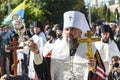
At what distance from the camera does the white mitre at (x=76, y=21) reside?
5930 millimetres

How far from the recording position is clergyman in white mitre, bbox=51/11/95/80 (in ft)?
19.5

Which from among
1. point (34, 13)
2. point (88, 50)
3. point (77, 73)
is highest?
point (88, 50)

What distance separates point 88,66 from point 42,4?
31.8 metres

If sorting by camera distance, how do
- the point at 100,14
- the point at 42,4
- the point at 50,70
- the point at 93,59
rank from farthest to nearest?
the point at 100,14, the point at 42,4, the point at 50,70, the point at 93,59

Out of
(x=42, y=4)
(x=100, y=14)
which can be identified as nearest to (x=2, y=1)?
(x=42, y=4)

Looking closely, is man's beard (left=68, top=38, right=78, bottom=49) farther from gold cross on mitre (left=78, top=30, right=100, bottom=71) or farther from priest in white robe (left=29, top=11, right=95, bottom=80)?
gold cross on mitre (left=78, top=30, right=100, bottom=71)

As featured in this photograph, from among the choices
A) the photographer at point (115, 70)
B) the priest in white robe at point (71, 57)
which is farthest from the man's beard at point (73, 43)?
the photographer at point (115, 70)

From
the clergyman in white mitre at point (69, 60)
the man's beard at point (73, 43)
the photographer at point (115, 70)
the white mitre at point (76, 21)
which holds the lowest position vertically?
the photographer at point (115, 70)

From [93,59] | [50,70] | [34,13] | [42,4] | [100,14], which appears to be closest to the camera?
[93,59]

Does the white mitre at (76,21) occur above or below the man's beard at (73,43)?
above

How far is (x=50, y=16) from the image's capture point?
38.3 metres

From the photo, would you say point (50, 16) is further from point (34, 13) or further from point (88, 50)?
point (88, 50)

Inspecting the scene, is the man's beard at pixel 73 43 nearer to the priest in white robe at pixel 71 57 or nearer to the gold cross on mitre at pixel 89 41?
the priest in white robe at pixel 71 57

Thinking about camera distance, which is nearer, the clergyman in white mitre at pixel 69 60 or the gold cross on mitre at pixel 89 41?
the gold cross on mitre at pixel 89 41
